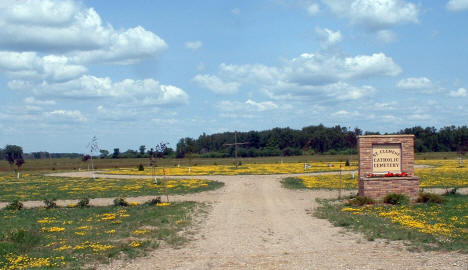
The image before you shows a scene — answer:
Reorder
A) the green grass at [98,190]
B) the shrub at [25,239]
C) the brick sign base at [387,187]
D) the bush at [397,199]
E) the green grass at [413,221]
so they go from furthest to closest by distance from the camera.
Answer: the green grass at [98,190]
the brick sign base at [387,187]
the bush at [397,199]
the shrub at [25,239]
the green grass at [413,221]

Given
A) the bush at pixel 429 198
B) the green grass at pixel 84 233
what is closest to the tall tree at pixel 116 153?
the green grass at pixel 84 233

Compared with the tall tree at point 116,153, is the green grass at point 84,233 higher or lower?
lower

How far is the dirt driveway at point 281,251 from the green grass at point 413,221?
535mm

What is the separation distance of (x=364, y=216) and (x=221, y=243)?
5.92 metres

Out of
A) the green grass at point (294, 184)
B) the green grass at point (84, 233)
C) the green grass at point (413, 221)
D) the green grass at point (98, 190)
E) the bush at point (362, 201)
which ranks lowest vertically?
the green grass at point (98, 190)

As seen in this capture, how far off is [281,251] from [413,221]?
537 cm

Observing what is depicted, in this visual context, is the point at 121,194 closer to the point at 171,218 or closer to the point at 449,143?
the point at 171,218

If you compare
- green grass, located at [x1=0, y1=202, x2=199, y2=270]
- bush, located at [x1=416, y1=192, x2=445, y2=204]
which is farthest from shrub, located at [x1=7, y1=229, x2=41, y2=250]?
bush, located at [x1=416, y1=192, x2=445, y2=204]

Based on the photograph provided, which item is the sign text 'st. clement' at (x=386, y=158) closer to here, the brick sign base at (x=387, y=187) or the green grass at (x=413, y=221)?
the brick sign base at (x=387, y=187)

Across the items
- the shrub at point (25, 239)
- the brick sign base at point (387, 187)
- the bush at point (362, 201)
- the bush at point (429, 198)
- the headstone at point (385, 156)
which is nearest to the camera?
the shrub at point (25, 239)

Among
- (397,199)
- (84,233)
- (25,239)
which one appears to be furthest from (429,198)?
(25,239)

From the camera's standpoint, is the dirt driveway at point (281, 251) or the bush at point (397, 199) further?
the bush at point (397, 199)

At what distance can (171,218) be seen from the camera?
1642 cm

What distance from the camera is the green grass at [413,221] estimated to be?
36.7ft
